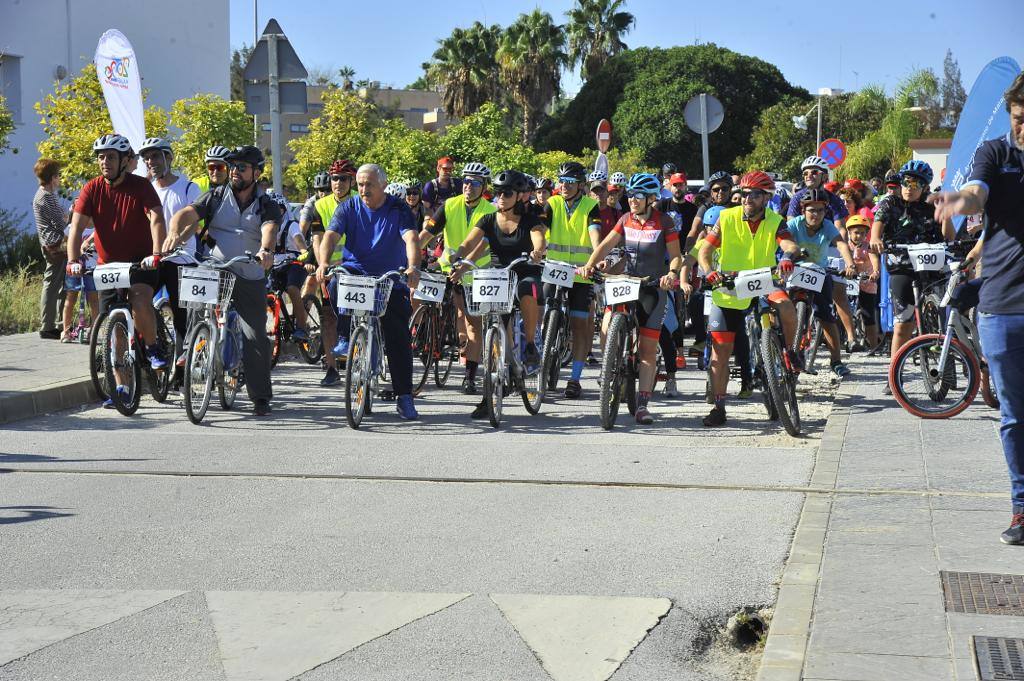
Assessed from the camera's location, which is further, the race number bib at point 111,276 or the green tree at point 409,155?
the green tree at point 409,155

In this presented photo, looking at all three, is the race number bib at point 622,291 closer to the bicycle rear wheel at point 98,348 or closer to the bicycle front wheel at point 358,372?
the bicycle front wheel at point 358,372

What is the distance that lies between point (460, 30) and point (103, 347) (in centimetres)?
5941

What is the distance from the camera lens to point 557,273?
11.1 metres

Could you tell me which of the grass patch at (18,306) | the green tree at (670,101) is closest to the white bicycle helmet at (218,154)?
the grass patch at (18,306)

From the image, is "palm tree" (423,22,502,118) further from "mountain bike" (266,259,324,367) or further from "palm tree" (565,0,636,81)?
"mountain bike" (266,259,324,367)

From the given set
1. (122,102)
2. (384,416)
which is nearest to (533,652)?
(384,416)

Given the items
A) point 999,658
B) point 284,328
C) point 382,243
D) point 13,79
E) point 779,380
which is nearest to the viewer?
point 999,658

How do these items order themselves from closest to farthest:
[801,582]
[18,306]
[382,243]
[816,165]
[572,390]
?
[801,582] < [382,243] < [572,390] < [816,165] < [18,306]

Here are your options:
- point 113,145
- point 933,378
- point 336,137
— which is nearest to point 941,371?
point 933,378

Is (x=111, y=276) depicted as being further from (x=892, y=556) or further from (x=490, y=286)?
(x=892, y=556)

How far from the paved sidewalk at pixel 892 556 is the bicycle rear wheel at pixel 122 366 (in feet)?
17.2

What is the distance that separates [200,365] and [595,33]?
6402 centimetres

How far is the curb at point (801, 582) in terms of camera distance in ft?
14.4

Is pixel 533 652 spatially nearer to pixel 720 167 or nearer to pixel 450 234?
pixel 450 234
